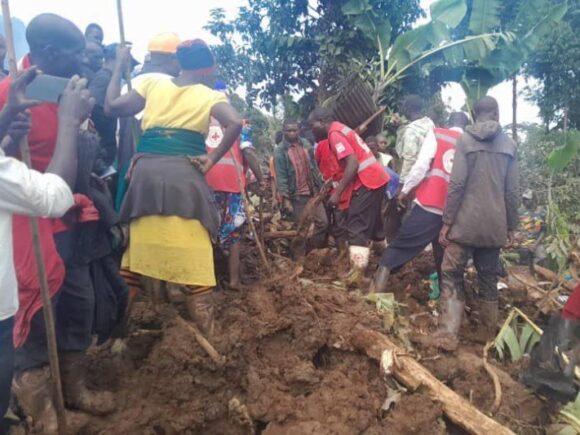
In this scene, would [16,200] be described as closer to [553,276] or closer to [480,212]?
[480,212]

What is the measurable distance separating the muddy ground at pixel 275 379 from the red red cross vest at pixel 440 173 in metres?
1.13

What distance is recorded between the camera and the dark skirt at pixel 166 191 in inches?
118

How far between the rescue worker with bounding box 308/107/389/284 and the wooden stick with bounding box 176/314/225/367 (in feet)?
6.83

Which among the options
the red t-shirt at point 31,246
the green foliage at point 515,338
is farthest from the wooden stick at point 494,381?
the red t-shirt at point 31,246

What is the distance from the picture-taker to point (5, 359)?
2010mm

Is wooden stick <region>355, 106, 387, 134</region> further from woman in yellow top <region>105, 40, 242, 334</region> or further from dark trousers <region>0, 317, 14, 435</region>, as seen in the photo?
dark trousers <region>0, 317, 14, 435</region>

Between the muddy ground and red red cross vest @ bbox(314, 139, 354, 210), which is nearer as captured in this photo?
the muddy ground

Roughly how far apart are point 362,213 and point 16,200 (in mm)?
3727

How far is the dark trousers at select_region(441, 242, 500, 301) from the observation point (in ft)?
13.3

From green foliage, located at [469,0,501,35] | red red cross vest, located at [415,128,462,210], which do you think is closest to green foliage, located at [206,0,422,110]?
green foliage, located at [469,0,501,35]

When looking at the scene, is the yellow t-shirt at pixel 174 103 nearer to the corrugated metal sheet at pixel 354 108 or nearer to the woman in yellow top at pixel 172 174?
the woman in yellow top at pixel 172 174

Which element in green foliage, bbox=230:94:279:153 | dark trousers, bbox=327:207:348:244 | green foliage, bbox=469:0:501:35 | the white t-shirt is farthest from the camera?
green foliage, bbox=230:94:279:153

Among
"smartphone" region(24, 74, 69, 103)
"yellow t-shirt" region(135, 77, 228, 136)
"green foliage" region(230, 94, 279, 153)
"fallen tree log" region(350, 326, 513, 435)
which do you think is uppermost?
"smartphone" region(24, 74, 69, 103)

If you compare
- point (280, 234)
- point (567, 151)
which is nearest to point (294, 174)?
point (280, 234)
